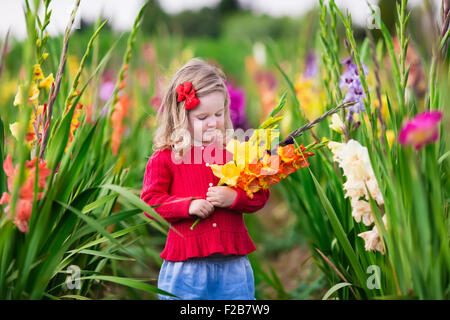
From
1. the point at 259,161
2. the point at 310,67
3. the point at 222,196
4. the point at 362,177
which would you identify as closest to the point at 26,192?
the point at 222,196

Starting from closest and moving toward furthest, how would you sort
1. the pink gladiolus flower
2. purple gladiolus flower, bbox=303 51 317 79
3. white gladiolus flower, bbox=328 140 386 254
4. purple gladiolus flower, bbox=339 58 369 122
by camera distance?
1. the pink gladiolus flower
2. white gladiolus flower, bbox=328 140 386 254
3. purple gladiolus flower, bbox=339 58 369 122
4. purple gladiolus flower, bbox=303 51 317 79

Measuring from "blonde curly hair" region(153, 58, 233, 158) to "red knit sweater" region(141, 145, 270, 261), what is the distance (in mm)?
35

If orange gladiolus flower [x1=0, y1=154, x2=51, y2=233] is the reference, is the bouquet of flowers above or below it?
above

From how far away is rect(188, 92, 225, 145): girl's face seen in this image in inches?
57.7

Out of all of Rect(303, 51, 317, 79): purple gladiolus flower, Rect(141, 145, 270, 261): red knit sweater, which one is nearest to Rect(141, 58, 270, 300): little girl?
Rect(141, 145, 270, 261): red knit sweater

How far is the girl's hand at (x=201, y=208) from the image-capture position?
1.37 metres

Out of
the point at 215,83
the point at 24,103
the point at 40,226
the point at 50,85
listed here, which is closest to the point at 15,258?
the point at 40,226

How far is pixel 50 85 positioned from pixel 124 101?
1.55 metres

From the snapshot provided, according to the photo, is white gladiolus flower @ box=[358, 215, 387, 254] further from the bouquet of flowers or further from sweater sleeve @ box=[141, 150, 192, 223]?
sweater sleeve @ box=[141, 150, 192, 223]

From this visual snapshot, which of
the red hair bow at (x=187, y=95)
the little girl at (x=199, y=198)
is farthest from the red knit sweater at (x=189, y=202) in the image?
the red hair bow at (x=187, y=95)

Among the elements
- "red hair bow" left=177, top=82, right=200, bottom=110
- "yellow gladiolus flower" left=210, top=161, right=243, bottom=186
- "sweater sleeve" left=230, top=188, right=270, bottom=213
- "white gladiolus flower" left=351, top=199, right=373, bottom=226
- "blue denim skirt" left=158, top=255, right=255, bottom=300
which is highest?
"red hair bow" left=177, top=82, right=200, bottom=110

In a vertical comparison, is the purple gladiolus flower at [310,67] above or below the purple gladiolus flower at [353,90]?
above

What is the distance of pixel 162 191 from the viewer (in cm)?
145

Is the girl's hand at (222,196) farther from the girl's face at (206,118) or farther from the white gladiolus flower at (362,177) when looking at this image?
the white gladiolus flower at (362,177)
